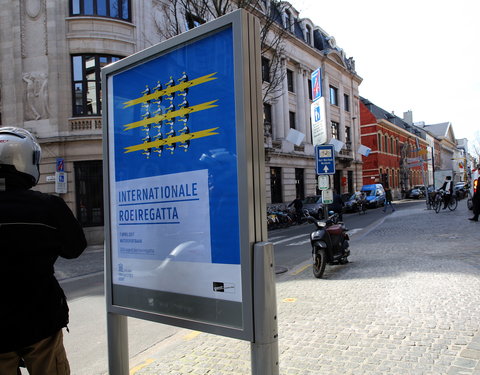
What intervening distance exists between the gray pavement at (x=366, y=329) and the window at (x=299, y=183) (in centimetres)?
2218

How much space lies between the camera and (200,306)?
6.93 feet

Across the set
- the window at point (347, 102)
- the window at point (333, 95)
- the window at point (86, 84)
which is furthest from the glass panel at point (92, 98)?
the window at point (347, 102)

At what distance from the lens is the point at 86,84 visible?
56.0ft

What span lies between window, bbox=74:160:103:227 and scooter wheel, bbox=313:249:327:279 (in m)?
11.9

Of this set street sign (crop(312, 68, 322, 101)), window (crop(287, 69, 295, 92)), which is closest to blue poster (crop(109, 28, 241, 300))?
street sign (crop(312, 68, 322, 101))

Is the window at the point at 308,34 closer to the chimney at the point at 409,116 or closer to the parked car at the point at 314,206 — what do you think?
the parked car at the point at 314,206

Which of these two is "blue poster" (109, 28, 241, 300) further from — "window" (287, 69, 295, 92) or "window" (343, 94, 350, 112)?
"window" (343, 94, 350, 112)

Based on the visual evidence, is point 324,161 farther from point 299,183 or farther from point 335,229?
point 299,183

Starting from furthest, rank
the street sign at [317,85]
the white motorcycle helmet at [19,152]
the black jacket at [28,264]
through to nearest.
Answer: the street sign at [317,85] → the white motorcycle helmet at [19,152] → the black jacket at [28,264]

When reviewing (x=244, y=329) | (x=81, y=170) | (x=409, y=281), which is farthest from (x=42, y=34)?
(x=244, y=329)

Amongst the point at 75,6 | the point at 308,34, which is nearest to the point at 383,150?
the point at 308,34

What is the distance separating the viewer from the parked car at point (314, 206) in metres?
22.2

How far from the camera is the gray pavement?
133 inches

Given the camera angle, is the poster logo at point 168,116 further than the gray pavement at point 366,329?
No
